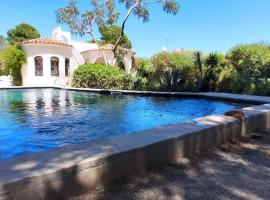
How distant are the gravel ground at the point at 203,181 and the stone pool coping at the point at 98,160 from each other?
15 centimetres

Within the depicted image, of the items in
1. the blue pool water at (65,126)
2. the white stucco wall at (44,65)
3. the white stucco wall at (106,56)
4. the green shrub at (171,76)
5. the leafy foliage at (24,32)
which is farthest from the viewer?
the leafy foliage at (24,32)

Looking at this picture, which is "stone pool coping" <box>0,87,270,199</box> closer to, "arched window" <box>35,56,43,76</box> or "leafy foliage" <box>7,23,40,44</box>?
"arched window" <box>35,56,43,76</box>

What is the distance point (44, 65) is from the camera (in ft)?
85.8

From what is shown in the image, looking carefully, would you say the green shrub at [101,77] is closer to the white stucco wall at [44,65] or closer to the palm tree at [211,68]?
the white stucco wall at [44,65]

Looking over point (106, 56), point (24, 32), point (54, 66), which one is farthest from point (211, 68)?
point (24, 32)

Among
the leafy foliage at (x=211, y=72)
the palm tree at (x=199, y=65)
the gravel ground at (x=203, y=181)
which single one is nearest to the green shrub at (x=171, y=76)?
the palm tree at (x=199, y=65)

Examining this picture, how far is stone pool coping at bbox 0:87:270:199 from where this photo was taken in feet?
8.48

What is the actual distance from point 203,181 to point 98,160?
1359 millimetres

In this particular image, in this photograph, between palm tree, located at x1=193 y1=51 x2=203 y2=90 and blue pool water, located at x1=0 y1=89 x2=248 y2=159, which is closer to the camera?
blue pool water, located at x1=0 y1=89 x2=248 y2=159

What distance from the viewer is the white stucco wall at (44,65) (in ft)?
84.4

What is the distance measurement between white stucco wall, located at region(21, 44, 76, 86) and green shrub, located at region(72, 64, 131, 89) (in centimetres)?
399

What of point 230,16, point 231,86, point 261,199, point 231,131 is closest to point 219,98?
point 231,86

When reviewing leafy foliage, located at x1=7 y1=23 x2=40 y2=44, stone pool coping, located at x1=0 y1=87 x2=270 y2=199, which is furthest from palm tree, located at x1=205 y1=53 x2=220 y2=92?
leafy foliage, located at x1=7 y1=23 x2=40 y2=44

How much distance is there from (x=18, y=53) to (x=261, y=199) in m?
25.8
